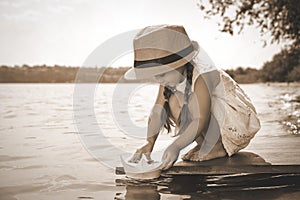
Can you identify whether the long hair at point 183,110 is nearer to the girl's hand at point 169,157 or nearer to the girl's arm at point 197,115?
the girl's arm at point 197,115

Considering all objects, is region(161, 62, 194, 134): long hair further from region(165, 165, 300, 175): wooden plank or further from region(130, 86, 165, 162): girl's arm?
region(165, 165, 300, 175): wooden plank

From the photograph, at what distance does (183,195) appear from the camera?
5.11 ft

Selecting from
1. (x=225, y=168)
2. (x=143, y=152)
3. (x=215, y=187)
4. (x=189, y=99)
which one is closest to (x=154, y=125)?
(x=143, y=152)

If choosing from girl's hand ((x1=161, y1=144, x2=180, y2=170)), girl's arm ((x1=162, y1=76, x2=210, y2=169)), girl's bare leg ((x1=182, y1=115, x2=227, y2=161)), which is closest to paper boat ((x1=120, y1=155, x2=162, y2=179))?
girl's hand ((x1=161, y1=144, x2=180, y2=170))

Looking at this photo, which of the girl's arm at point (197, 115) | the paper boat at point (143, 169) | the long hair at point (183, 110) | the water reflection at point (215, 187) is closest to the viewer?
the water reflection at point (215, 187)

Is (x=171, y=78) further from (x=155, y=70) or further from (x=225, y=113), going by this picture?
(x=225, y=113)

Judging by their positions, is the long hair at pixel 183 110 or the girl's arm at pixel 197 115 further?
the long hair at pixel 183 110

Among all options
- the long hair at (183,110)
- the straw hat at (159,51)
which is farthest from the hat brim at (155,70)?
the long hair at (183,110)

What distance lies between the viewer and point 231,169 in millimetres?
1867

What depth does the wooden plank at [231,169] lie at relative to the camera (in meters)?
1.85

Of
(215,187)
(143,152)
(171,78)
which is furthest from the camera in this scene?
(143,152)

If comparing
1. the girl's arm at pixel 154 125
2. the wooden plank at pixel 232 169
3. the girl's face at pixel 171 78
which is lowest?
the wooden plank at pixel 232 169

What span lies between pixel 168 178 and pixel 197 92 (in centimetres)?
50

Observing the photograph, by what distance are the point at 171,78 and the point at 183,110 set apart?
252 millimetres
